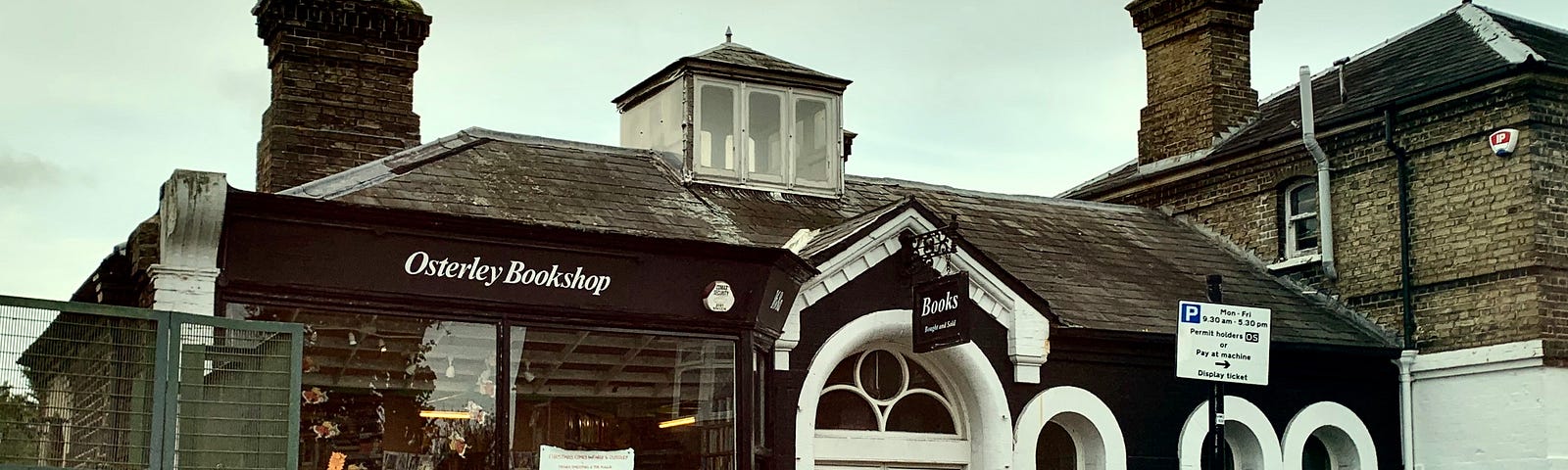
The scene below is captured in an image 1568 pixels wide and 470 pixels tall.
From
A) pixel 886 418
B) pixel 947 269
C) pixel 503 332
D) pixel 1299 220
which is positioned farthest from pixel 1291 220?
pixel 503 332

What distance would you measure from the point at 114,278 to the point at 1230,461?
11392mm

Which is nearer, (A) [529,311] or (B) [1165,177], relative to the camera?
(A) [529,311]

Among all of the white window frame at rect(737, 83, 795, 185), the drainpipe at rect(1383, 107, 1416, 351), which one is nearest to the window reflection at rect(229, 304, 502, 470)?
the white window frame at rect(737, 83, 795, 185)

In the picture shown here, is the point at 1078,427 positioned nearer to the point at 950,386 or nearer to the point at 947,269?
the point at 950,386

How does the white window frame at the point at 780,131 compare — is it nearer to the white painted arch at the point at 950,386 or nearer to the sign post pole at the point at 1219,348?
the white painted arch at the point at 950,386

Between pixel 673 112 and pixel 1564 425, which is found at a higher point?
pixel 673 112

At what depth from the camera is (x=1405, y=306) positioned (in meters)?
19.1

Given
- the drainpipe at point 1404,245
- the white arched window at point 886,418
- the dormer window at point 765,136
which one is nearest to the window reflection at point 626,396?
the white arched window at point 886,418

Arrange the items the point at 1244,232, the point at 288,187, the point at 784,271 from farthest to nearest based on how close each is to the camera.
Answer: the point at 1244,232 < the point at 288,187 < the point at 784,271

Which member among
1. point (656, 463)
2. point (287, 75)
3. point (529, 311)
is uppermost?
point (287, 75)

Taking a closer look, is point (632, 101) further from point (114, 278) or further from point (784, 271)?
point (114, 278)

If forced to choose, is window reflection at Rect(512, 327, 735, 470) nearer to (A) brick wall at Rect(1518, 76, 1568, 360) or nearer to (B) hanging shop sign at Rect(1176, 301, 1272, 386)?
(B) hanging shop sign at Rect(1176, 301, 1272, 386)

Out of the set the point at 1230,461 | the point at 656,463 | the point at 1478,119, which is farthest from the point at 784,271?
the point at 1478,119

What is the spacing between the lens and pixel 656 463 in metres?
14.8
